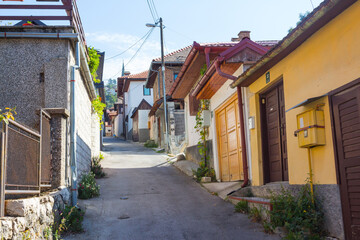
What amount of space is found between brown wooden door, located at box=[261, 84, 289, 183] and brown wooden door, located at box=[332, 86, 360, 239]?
2.12 metres

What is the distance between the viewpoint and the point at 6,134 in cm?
421

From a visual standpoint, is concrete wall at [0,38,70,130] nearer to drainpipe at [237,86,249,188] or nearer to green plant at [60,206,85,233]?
green plant at [60,206,85,233]

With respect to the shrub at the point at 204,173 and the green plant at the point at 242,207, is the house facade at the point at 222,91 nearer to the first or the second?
the shrub at the point at 204,173

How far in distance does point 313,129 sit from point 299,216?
1260 millimetres

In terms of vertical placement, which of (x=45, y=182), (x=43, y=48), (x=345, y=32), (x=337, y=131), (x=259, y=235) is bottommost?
(x=259, y=235)

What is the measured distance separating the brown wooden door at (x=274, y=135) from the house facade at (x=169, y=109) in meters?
12.6

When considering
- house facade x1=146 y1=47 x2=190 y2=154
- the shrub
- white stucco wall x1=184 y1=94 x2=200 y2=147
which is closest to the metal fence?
the shrub

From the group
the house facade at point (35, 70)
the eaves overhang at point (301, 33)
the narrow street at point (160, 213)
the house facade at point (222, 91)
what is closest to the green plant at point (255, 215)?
the narrow street at point (160, 213)

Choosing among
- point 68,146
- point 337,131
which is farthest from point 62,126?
point 337,131

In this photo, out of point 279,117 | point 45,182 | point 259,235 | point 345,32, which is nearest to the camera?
point 345,32

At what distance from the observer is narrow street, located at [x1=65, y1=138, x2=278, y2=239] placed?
20.9ft

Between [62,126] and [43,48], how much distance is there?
6.16ft

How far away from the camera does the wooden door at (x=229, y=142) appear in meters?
9.42

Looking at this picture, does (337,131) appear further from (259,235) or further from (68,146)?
(68,146)
